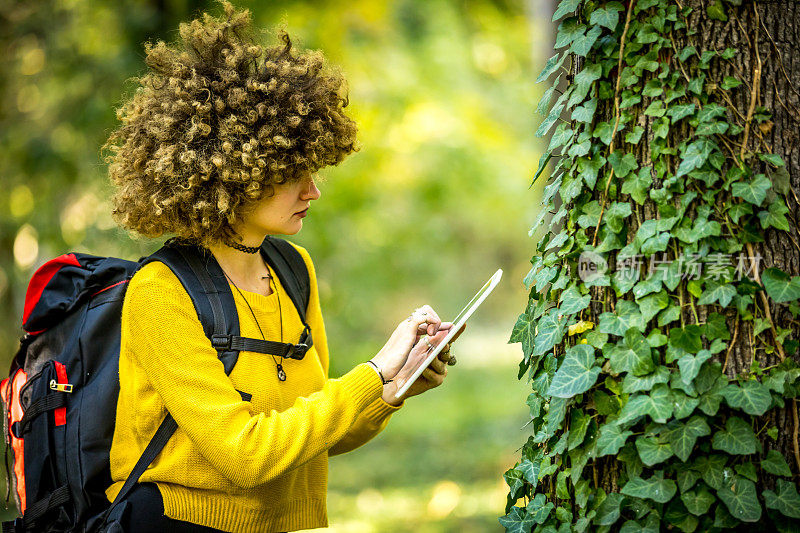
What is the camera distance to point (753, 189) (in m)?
Answer: 1.87

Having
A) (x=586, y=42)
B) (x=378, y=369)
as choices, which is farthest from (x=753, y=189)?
(x=378, y=369)

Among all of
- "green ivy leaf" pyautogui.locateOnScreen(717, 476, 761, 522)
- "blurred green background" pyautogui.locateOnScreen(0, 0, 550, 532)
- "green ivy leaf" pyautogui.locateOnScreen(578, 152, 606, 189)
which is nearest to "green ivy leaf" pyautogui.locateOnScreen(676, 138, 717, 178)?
"green ivy leaf" pyautogui.locateOnScreen(578, 152, 606, 189)

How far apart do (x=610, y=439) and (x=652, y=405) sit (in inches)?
5.9

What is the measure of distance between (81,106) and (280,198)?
189 inches

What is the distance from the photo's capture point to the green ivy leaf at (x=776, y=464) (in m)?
1.86

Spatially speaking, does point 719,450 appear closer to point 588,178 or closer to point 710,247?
point 710,247

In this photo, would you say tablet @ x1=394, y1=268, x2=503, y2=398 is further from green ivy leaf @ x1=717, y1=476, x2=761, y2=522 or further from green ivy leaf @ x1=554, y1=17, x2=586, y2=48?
green ivy leaf @ x1=717, y1=476, x2=761, y2=522

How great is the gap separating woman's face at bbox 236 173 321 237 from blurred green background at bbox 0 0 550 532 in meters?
0.57

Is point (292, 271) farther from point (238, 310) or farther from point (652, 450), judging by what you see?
point (652, 450)

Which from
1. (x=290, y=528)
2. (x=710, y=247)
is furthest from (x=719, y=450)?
(x=290, y=528)

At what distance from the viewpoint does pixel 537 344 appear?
2.16m

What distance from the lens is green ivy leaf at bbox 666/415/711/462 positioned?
185 cm

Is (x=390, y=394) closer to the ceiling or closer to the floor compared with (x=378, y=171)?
closer to the floor

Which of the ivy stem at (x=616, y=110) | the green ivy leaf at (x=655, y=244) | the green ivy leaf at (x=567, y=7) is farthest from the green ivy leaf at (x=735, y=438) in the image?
the green ivy leaf at (x=567, y=7)
